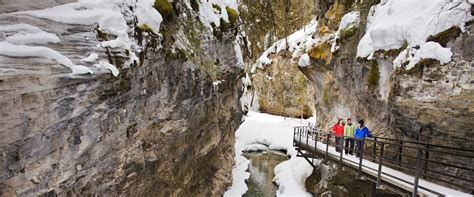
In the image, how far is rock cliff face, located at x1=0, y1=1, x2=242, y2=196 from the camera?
441 cm

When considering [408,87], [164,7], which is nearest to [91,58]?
[164,7]

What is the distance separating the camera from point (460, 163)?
24.5ft

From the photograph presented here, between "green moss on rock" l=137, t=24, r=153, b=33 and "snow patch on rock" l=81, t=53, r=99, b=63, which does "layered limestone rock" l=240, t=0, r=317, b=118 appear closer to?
"green moss on rock" l=137, t=24, r=153, b=33

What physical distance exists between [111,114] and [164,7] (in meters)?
3.65

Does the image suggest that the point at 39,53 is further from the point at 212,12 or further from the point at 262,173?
the point at 262,173

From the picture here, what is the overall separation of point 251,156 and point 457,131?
67.1 feet

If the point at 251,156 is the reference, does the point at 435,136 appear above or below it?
above

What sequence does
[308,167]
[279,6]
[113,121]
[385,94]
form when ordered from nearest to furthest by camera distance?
[113,121] < [385,94] < [308,167] < [279,6]

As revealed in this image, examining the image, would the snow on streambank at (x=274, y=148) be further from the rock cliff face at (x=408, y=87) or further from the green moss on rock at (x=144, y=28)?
the green moss on rock at (x=144, y=28)

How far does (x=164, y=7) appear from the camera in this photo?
8.26 meters

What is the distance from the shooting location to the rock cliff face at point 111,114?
174 inches

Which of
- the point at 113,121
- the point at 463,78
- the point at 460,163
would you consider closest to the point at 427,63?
the point at 463,78

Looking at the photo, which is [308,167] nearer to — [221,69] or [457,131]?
[221,69]

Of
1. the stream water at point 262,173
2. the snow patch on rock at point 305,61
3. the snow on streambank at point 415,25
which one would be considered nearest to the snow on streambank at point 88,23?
the snow on streambank at point 415,25
